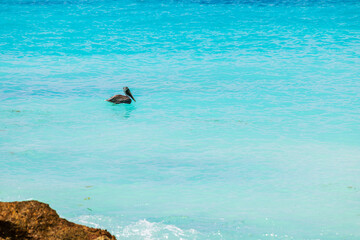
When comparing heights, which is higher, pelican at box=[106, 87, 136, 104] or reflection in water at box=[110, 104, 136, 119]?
pelican at box=[106, 87, 136, 104]

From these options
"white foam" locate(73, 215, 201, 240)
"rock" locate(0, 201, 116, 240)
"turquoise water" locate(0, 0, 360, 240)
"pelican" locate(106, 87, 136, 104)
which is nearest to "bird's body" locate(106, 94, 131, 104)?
"pelican" locate(106, 87, 136, 104)

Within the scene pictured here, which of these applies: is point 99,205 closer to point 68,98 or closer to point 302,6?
point 68,98

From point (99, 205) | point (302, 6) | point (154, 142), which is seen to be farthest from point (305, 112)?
point (302, 6)

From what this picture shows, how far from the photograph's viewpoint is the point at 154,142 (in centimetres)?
590

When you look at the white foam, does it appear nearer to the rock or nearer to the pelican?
the rock

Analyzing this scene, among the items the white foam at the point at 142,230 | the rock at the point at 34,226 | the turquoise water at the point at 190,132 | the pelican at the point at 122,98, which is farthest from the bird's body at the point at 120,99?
the rock at the point at 34,226

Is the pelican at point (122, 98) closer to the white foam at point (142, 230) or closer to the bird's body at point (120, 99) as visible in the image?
the bird's body at point (120, 99)

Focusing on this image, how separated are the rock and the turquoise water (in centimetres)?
156

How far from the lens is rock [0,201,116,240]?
188 centimetres

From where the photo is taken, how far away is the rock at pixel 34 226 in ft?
6.18

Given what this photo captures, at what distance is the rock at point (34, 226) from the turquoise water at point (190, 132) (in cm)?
156

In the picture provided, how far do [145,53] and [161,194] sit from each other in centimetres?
807

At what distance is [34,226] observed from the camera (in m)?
1.91

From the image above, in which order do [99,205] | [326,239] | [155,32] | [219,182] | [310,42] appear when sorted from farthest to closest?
[155,32], [310,42], [219,182], [99,205], [326,239]
